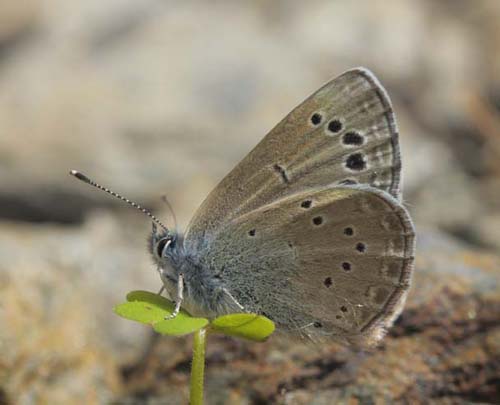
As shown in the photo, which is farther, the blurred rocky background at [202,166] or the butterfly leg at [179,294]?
the blurred rocky background at [202,166]

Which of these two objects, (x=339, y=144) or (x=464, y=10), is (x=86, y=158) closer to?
(x=339, y=144)

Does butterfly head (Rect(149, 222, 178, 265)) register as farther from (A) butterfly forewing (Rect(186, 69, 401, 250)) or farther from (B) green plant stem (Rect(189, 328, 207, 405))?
(B) green plant stem (Rect(189, 328, 207, 405))

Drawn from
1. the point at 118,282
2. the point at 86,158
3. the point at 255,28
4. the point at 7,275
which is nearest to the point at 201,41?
the point at 255,28

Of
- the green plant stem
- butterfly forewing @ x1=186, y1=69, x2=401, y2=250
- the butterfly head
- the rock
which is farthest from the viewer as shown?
the butterfly head

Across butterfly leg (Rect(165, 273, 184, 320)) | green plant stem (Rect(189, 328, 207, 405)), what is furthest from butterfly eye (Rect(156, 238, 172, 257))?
green plant stem (Rect(189, 328, 207, 405))

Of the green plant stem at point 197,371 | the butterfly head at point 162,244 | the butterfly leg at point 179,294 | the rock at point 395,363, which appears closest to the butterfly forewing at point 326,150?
the butterfly head at point 162,244

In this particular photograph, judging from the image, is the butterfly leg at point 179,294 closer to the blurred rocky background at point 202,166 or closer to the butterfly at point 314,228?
the butterfly at point 314,228

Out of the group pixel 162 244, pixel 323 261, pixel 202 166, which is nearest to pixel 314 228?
pixel 323 261
